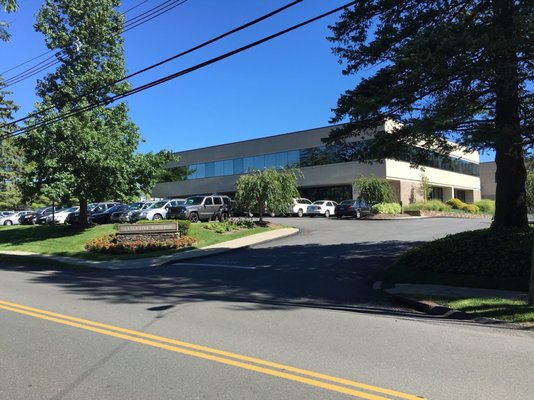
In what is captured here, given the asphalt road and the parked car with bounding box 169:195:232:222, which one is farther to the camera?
the parked car with bounding box 169:195:232:222

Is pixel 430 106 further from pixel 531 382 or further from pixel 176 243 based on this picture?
pixel 176 243

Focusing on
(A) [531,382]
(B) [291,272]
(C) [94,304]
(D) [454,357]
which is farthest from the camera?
(B) [291,272]

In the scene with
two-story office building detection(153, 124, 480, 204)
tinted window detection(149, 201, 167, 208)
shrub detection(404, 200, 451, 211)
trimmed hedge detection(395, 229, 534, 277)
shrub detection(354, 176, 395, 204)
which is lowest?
trimmed hedge detection(395, 229, 534, 277)

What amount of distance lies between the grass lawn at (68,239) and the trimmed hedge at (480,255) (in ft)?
37.8

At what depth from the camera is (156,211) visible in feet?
109

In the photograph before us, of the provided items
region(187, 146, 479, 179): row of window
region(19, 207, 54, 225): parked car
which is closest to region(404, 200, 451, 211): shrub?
region(187, 146, 479, 179): row of window

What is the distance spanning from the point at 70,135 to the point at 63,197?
3332mm

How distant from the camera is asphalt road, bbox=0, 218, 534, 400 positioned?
16.2 feet

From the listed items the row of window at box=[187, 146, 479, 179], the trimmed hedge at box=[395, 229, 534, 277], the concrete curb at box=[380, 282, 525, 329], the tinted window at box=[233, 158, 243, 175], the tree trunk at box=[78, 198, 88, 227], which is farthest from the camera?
the tinted window at box=[233, 158, 243, 175]

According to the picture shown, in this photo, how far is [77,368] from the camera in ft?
18.1

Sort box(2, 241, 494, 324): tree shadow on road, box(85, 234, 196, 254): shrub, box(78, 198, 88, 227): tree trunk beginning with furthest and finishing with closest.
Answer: box(78, 198, 88, 227): tree trunk → box(85, 234, 196, 254): shrub → box(2, 241, 494, 324): tree shadow on road

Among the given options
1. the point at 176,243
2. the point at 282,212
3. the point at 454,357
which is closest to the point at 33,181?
the point at 176,243

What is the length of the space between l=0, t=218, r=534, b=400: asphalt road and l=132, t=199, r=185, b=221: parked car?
65.2ft

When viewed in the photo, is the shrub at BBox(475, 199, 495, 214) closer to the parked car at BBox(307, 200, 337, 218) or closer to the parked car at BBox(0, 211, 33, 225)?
the parked car at BBox(307, 200, 337, 218)
